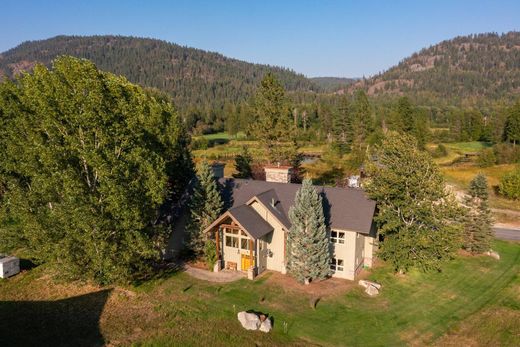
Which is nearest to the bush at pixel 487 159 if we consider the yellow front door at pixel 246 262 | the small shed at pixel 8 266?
the yellow front door at pixel 246 262

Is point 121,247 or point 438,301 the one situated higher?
point 121,247

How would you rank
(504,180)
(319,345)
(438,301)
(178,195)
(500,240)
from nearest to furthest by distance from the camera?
(319,345) < (438,301) < (178,195) < (500,240) < (504,180)

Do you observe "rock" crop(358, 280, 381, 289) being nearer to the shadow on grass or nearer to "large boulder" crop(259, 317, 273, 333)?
"large boulder" crop(259, 317, 273, 333)

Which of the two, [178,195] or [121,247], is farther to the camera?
[178,195]

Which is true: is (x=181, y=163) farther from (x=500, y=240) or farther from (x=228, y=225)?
(x=500, y=240)

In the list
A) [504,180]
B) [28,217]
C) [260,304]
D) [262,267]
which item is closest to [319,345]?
[260,304]

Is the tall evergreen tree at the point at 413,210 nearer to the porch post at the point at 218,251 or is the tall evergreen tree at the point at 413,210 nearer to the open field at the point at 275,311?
the open field at the point at 275,311
